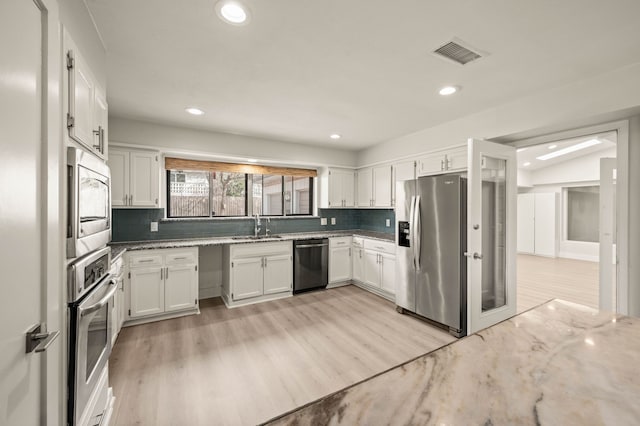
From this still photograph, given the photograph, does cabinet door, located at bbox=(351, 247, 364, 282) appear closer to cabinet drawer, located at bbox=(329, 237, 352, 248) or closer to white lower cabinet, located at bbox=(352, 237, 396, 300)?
white lower cabinet, located at bbox=(352, 237, 396, 300)

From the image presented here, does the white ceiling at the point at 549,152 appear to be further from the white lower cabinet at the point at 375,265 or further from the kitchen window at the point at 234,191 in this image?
the kitchen window at the point at 234,191

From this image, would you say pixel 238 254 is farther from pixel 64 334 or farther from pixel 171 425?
pixel 64 334

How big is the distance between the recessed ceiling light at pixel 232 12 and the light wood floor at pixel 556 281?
4692 millimetres

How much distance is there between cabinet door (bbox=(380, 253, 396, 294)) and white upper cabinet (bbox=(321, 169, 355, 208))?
4.54 ft

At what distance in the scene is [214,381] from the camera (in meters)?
2.15

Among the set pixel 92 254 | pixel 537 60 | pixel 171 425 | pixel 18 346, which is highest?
pixel 537 60

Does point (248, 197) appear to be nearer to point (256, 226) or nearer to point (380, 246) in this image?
point (256, 226)

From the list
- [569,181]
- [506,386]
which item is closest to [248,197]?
[506,386]

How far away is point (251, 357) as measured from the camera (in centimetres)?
250

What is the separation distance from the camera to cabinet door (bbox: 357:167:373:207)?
16.0ft

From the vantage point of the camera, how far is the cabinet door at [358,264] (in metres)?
4.56

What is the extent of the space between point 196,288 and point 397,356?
2598 mm

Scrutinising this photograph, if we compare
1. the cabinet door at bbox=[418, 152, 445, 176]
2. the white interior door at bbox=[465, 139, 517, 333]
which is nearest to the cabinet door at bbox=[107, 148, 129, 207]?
the cabinet door at bbox=[418, 152, 445, 176]

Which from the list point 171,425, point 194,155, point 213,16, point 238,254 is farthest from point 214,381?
point 194,155
